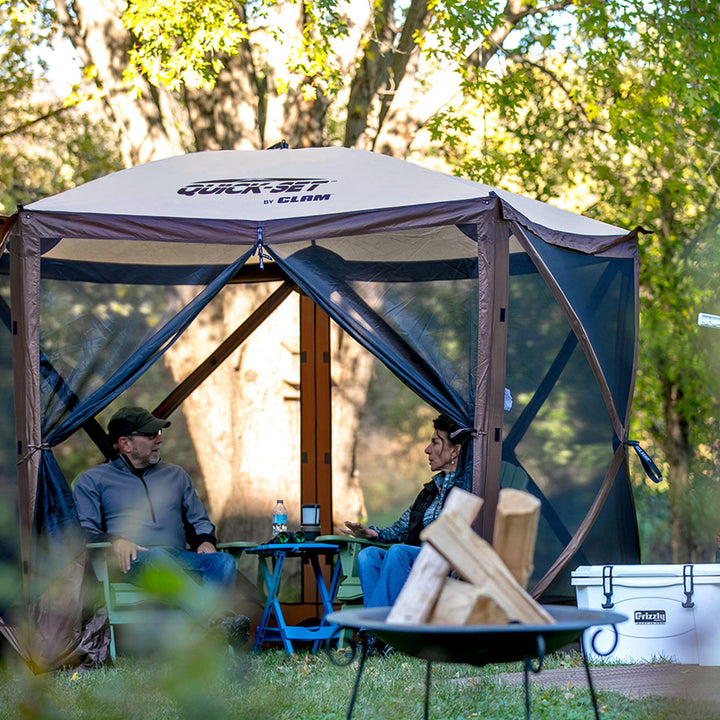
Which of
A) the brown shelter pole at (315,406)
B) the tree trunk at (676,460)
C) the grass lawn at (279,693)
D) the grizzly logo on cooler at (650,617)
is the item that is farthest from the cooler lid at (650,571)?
the tree trunk at (676,460)

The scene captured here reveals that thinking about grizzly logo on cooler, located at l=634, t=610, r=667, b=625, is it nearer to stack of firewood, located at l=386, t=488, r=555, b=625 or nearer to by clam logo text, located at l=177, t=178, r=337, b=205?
by clam logo text, located at l=177, t=178, r=337, b=205

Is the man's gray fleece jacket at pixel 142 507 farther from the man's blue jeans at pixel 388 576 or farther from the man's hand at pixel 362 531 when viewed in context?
the man's blue jeans at pixel 388 576

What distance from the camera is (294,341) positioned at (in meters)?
5.88

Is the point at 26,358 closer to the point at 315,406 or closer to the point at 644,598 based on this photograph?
the point at 315,406

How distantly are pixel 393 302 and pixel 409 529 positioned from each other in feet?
3.51

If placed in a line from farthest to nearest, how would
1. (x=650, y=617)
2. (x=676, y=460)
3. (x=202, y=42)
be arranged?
1. (x=676, y=460)
2. (x=202, y=42)
3. (x=650, y=617)

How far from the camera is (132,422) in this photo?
5043mm

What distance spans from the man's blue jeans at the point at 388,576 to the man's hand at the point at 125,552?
947 millimetres

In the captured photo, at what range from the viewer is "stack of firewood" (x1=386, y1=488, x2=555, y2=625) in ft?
6.98

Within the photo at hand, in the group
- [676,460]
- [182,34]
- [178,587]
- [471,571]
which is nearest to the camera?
[178,587]

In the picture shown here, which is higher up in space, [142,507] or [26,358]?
[26,358]

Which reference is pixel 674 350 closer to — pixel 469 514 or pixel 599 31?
pixel 599 31

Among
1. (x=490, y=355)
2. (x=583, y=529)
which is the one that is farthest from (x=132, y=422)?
(x=583, y=529)

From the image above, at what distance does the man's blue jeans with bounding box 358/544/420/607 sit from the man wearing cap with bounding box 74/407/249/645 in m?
0.61
